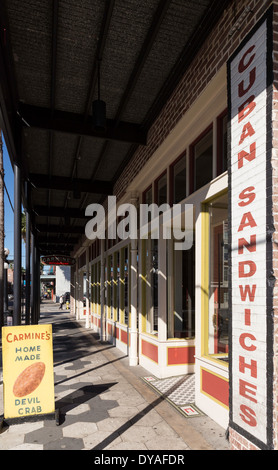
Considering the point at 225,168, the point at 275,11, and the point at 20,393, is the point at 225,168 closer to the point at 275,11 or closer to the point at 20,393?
the point at 275,11

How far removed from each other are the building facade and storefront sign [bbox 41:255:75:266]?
631 inches

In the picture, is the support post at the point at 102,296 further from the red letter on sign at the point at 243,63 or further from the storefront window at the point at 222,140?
the red letter on sign at the point at 243,63

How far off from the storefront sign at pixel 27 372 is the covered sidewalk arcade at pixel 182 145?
1145mm

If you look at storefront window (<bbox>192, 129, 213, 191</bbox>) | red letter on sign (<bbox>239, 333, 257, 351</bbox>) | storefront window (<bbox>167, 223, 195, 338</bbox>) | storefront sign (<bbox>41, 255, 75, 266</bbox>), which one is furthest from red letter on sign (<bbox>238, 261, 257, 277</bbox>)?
storefront sign (<bbox>41, 255, 75, 266</bbox>)

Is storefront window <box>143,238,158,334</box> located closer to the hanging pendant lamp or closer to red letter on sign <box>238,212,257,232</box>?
the hanging pendant lamp

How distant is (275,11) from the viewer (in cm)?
332

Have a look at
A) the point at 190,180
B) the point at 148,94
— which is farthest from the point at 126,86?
the point at 190,180

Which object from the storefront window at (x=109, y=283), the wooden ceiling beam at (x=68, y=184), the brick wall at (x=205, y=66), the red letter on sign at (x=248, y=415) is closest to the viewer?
the red letter on sign at (x=248, y=415)

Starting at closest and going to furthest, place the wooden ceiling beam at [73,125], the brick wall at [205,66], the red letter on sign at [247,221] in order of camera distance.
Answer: the red letter on sign at [247,221]
the brick wall at [205,66]
the wooden ceiling beam at [73,125]

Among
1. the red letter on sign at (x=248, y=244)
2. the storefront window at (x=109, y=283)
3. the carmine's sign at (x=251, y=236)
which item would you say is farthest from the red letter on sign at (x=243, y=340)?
the storefront window at (x=109, y=283)

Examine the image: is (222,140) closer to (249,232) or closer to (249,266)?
(249,232)

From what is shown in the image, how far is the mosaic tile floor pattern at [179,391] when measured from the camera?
507cm

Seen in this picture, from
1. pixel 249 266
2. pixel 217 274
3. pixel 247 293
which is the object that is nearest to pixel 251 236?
pixel 249 266

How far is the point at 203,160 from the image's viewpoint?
17.9 ft
